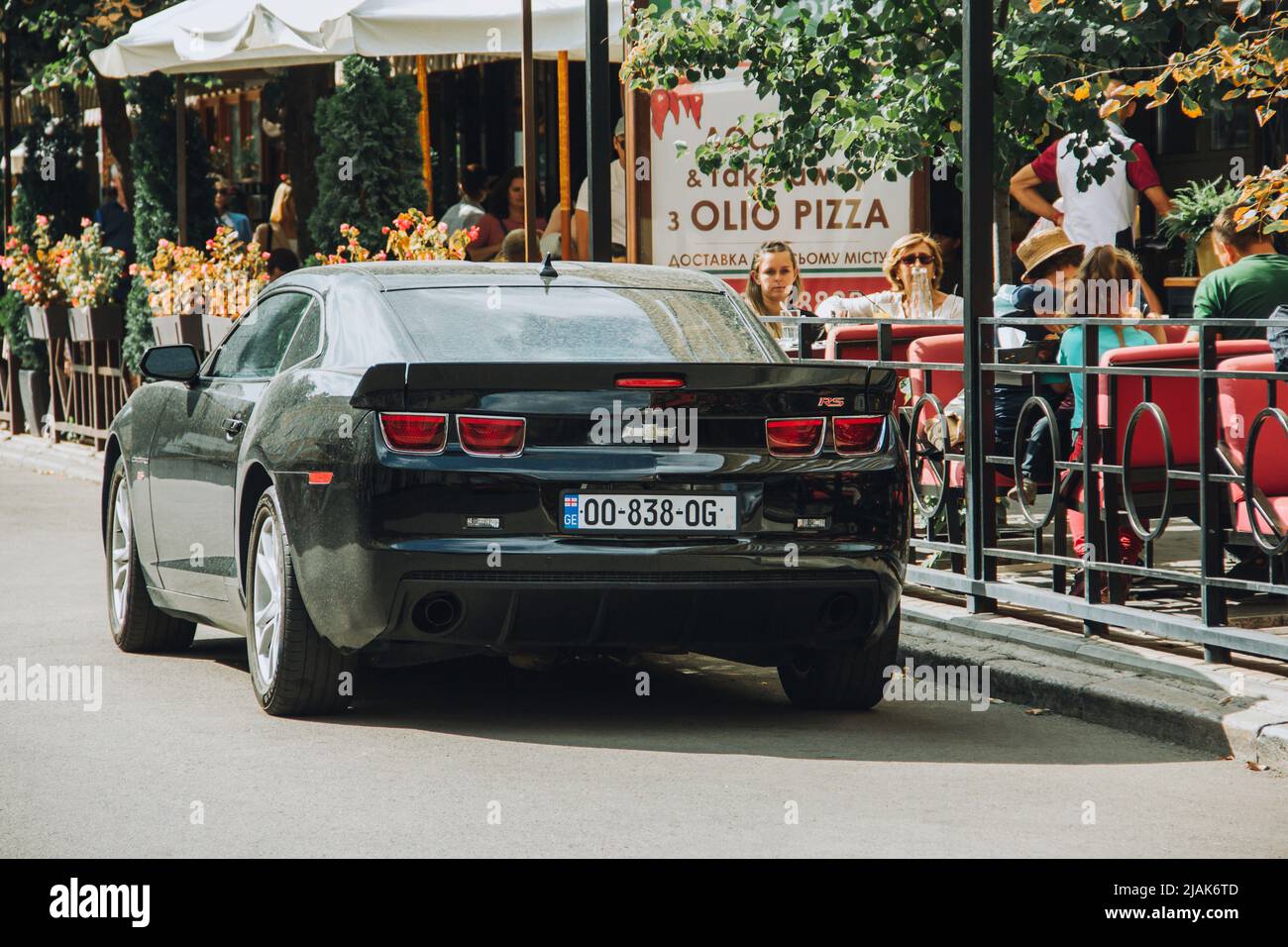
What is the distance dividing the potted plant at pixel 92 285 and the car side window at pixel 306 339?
455 inches

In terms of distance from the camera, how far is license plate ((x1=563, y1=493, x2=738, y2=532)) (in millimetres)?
6828

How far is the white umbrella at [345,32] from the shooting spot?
14.9 meters

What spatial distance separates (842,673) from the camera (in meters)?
7.50

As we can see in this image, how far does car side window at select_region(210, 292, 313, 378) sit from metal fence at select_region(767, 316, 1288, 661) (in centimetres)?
213

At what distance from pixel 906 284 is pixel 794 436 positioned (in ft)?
16.8

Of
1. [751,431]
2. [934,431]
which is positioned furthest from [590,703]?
[934,431]

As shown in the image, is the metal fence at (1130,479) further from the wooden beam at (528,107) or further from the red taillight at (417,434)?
the wooden beam at (528,107)

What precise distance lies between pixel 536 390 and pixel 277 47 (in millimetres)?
10070

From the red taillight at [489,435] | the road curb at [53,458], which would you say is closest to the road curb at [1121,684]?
the red taillight at [489,435]

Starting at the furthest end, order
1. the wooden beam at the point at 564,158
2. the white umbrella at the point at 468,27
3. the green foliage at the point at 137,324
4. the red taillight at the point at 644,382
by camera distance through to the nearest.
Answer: the green foliage at the point at 137,324
the wooden beam at the point at 564,158
the white umbrella at the point at 468,27
the red taillight at the point at 644,382

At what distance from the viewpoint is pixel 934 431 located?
9.73 meters

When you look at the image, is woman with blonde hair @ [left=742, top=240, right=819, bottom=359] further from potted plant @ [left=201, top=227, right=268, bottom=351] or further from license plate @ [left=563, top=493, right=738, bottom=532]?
license plate @ [left=563, top=493, right=738, bottom=532]

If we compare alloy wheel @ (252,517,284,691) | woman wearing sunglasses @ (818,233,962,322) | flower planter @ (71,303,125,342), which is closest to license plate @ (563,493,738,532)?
alloy wheel @ (252,517,284,691)

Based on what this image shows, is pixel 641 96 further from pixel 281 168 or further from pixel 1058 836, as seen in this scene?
pixel 281 168
